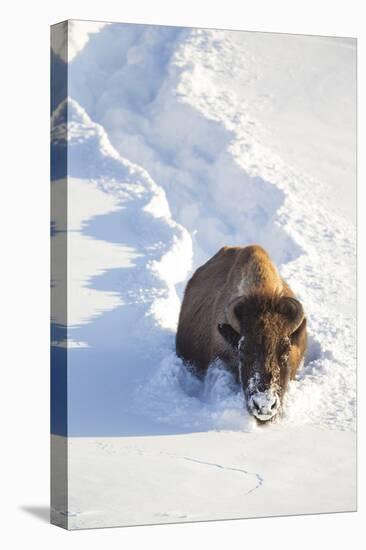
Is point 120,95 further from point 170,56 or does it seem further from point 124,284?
point 124,284

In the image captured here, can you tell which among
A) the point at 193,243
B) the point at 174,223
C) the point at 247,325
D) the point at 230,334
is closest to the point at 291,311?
the point at 247,325

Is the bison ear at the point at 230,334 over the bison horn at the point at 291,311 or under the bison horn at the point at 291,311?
under

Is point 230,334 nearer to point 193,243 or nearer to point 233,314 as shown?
point 233,314

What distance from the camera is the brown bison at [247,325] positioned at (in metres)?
14.0

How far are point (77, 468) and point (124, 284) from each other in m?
1.79

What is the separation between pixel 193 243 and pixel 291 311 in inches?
46.8

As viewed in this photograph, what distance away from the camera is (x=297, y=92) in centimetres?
1480

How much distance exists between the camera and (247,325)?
14188mm

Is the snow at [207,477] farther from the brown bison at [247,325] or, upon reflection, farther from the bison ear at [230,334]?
the bison ear at [230,334]

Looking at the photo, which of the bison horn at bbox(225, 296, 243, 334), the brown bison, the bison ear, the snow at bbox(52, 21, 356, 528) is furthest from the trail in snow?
the bison horn at bbox(225, 296, 243, 334)

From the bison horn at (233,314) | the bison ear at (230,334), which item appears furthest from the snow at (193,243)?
the bison horn at (233,314)

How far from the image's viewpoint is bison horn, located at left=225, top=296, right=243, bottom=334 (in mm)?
14337

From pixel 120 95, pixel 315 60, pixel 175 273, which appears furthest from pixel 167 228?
pixel 315 60

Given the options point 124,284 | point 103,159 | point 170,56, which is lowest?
point 124,284
